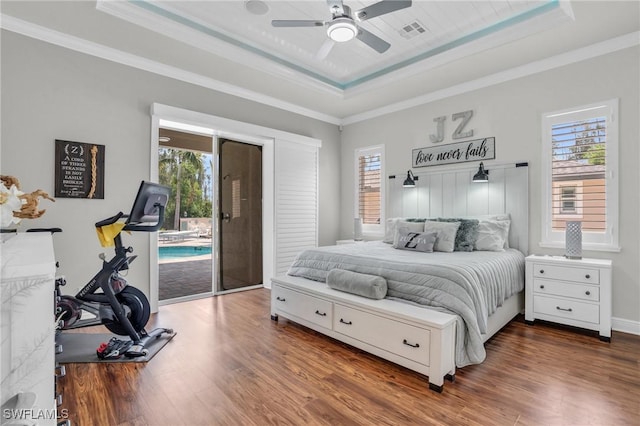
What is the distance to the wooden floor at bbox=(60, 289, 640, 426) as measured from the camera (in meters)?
1.79

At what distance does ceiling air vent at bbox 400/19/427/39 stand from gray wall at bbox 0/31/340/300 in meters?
2.50

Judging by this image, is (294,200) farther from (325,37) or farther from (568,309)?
(568,309)

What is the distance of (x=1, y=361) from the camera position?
68 centimetres

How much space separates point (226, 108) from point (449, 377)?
387cm

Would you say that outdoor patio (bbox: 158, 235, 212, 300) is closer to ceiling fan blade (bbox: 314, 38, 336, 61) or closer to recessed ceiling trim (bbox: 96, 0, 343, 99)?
recessed ceiling trim (bbox: 96, 0, 343, 99)

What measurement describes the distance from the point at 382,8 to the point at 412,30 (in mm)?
1119

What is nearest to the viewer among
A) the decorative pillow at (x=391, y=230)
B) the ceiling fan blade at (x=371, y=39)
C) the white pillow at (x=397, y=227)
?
the ceiling fan blade at (x=371, y=39)

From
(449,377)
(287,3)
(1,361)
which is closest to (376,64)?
(287,3)

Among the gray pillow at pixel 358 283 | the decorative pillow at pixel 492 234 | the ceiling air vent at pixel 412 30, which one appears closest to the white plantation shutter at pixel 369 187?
the decorative pillow at pixel 492 234

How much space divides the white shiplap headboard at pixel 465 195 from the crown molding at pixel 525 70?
98 centimetres

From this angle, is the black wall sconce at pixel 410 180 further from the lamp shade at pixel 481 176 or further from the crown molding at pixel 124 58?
the crown molding at pixel 124 58

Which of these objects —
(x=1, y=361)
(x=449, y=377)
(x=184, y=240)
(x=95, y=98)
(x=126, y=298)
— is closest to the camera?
(x=1, y=361)

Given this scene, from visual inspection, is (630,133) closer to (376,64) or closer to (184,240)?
(376,64)

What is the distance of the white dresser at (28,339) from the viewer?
0.69 m
